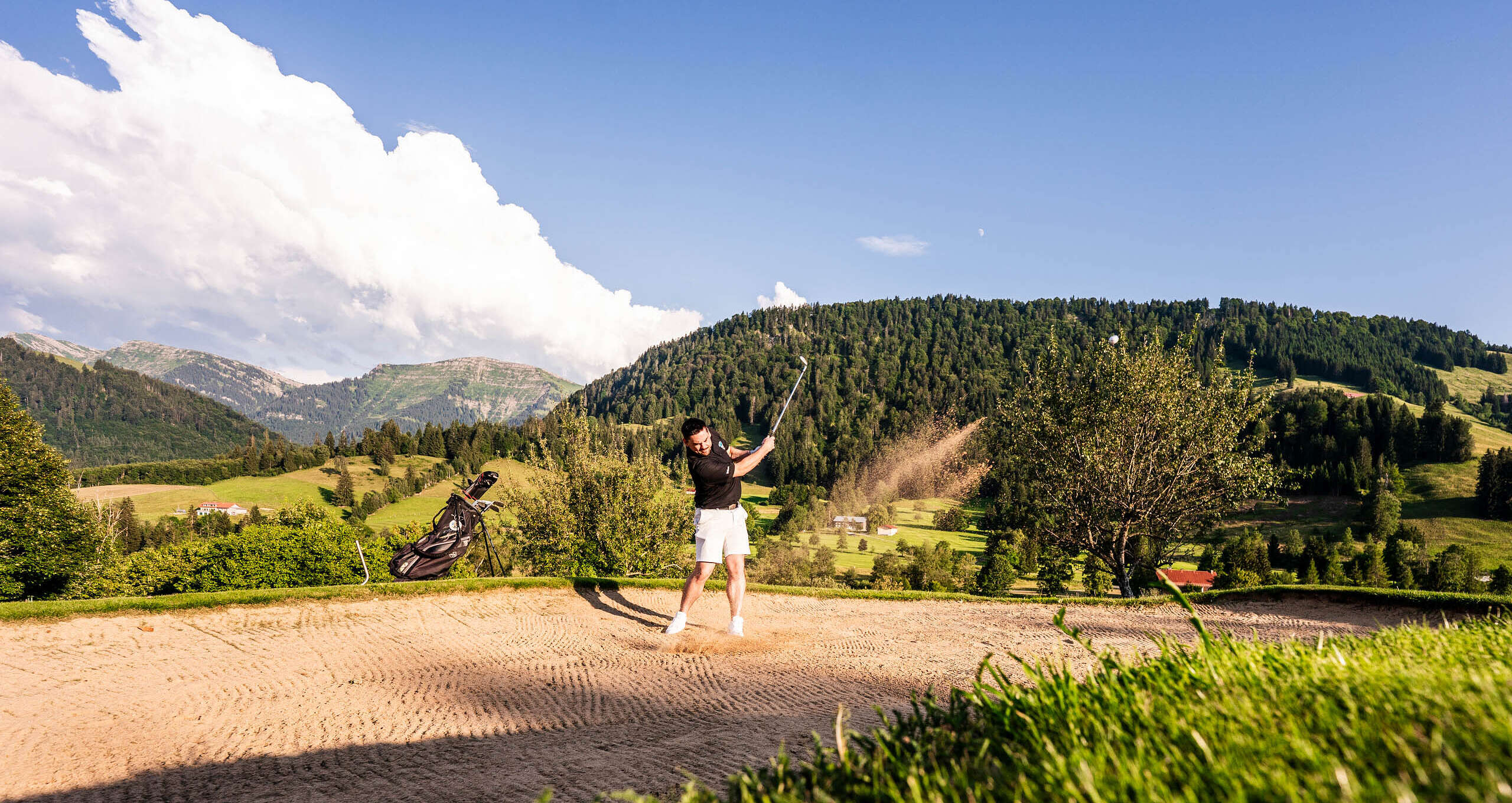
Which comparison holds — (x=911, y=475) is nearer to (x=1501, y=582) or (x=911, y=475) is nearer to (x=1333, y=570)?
(x=1333, y=570)

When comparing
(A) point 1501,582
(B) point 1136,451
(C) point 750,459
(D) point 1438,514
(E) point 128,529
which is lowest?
(E) point 128,529

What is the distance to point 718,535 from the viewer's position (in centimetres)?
939

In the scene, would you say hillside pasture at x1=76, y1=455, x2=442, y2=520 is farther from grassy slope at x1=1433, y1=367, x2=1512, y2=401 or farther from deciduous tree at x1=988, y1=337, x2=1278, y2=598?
grassy slope at x1=1433, y1=367, x2=1512, y2=401

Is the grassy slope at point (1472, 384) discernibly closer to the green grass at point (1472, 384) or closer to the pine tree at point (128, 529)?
the green grass at point (1472, 384)

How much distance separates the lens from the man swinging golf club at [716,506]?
9.30 m

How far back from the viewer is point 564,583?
46.0ft

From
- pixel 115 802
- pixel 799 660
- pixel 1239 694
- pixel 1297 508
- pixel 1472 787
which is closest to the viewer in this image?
pixel 1472 787

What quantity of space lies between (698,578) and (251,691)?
5.48m

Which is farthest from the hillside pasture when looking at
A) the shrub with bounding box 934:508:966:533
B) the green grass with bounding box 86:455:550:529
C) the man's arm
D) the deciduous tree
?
Result: the man's arm

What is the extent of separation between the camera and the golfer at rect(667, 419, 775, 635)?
9297 mm

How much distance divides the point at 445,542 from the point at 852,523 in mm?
100230

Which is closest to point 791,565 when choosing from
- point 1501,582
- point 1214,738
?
point 1501,582

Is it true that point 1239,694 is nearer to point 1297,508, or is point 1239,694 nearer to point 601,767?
point 601,767

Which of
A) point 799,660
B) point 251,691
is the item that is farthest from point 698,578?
point 251,691
